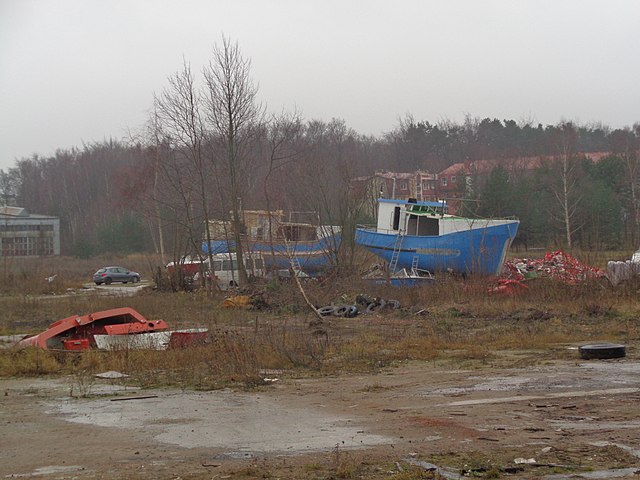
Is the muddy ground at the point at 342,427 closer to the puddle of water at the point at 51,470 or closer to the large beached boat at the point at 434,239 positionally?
the puddle of water at the point at 51,470

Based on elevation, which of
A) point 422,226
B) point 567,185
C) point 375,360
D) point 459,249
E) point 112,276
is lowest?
point 112,276

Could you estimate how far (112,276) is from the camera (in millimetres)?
53188

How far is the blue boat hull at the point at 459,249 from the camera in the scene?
122 ft

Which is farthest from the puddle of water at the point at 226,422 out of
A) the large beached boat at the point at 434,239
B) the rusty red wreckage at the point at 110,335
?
the large beached boat at the point at 434,239

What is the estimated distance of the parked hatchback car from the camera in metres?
52.7

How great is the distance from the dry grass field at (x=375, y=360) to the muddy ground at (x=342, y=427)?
42 mm

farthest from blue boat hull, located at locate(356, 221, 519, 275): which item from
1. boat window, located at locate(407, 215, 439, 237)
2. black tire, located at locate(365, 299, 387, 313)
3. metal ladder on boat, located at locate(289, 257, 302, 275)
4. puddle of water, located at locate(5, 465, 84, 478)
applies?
puddle of water, located at locate(5, 465, 84, 478)

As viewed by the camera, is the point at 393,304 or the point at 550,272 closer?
the point at 393,304

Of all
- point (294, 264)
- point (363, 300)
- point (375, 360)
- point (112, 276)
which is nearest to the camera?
point (375, 360)

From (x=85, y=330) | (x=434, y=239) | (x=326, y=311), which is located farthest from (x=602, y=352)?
(x=434, y=239)

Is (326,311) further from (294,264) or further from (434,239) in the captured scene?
(434,239)

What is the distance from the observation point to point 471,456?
8.13m

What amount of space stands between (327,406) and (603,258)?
24795 mm

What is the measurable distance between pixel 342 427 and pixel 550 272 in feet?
77.0
